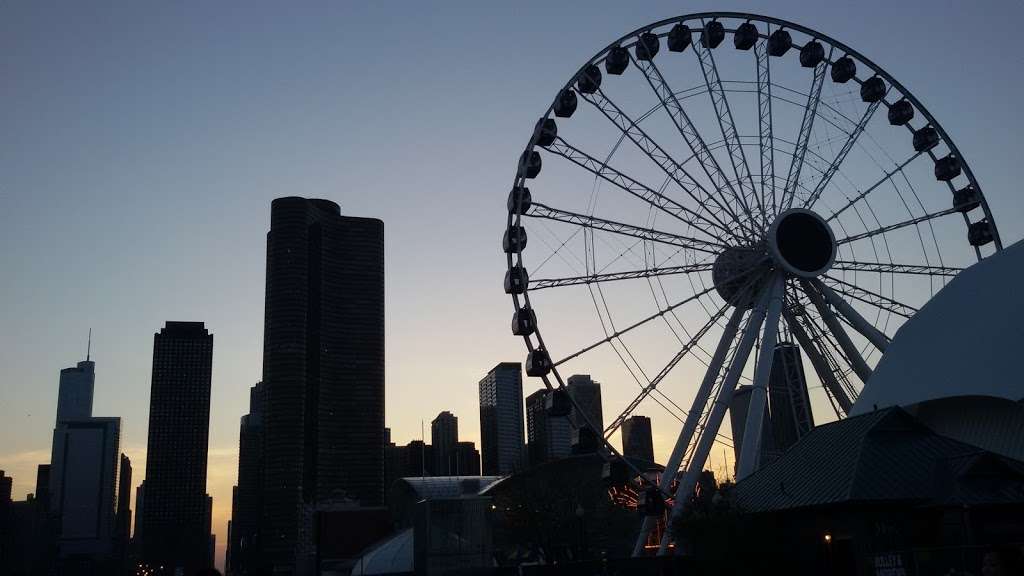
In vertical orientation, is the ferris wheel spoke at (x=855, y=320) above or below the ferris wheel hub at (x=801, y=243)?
below

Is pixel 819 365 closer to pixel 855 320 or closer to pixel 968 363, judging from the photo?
pixel 855 320

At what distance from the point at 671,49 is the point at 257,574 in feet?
111

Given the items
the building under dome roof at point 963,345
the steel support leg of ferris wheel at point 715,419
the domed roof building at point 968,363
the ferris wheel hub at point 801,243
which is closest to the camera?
the domed roof building at point 968,363

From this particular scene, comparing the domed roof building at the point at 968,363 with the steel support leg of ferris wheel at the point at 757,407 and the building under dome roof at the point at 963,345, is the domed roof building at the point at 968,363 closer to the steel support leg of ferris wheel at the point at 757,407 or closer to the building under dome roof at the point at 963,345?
the building under dome roof at the point at 963,345

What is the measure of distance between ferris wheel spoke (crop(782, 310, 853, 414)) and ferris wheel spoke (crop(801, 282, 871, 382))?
3.03ft

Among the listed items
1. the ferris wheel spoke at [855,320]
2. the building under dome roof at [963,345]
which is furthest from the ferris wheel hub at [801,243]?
the building under dome roof at [963,345]

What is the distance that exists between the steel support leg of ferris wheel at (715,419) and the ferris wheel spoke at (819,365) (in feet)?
7.68

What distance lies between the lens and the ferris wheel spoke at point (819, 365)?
40.7 meters

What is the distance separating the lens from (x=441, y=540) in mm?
45406

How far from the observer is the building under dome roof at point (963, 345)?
111 ft

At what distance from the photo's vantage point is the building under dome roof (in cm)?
3391

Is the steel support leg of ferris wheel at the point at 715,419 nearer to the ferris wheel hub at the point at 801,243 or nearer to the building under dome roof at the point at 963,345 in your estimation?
the ferris wheel hub at the point at 801,243

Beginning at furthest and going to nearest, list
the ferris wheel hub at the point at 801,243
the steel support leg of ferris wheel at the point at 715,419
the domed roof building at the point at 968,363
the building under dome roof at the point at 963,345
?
the ferris wheel hub at the point at 801,243, the steel support leg of ferris wheel at the point at 715,419, the building under dome roof at the point at 963,345, the domed roof building at the point at 968,363

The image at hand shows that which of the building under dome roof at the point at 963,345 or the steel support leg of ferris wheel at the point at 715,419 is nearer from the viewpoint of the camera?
the building under dome roof at the point at 963,345
